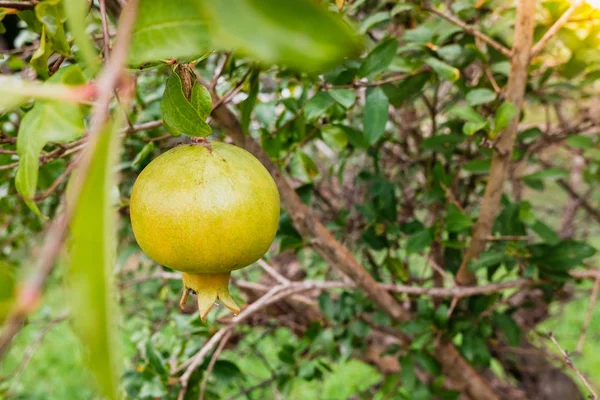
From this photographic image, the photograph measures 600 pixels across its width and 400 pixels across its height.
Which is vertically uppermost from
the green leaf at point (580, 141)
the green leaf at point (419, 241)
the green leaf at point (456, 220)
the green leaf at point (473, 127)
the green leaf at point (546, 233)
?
the green leaf at point (473, 127)

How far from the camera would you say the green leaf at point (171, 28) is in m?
0.35

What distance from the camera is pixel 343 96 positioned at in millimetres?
811

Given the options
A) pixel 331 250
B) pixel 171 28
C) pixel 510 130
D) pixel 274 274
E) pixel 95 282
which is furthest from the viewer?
pixel 274 274

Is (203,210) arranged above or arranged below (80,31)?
below

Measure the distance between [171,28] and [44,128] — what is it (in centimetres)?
11

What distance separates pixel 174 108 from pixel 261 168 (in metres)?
0.12

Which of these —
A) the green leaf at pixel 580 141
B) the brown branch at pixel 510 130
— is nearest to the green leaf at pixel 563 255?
the brown branch at pixel 510 130

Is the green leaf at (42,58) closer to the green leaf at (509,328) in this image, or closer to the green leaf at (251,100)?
the green leaf at (251,100)

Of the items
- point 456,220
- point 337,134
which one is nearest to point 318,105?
point 337,134

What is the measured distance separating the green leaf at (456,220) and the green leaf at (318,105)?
44cm

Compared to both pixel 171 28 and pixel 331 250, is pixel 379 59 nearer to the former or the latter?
pixel 331 250

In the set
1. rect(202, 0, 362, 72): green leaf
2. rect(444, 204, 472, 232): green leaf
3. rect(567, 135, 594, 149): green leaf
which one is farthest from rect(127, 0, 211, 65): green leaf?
rect(567, 135, 594, 149): green leaf

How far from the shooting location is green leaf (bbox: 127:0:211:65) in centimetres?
35

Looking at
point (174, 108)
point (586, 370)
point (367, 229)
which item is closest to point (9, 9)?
point (174, 108)
